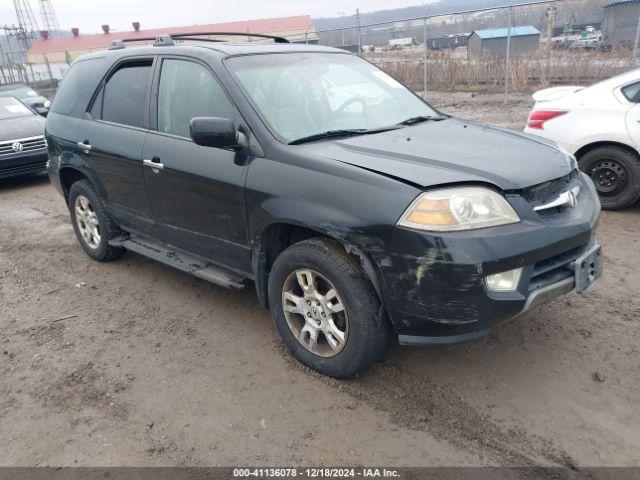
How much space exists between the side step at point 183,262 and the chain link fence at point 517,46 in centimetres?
1022

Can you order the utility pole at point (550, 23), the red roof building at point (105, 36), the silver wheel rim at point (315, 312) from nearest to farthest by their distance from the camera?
the silver wheel rim at point (315, 312)
the utility pole at point (550, 23)
the red roof building at point (105, 36)

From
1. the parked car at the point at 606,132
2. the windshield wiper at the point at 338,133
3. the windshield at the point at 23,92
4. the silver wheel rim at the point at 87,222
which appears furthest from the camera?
the windshield at the point at 23,92

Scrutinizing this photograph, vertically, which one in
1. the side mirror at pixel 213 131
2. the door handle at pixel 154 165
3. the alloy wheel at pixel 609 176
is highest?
the side mirror at pixel 213 131

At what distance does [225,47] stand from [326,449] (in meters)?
2.77

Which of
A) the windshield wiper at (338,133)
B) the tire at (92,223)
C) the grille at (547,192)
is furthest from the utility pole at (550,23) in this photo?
the tire at (92,223)

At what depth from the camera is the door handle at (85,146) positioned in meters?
4.62

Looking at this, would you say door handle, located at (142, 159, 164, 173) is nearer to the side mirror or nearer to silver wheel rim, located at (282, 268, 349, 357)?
the side mirror

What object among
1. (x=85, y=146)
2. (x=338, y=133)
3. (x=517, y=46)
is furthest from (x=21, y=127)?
(x=517, y=46)

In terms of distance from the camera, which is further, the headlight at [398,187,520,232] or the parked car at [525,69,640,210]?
the parked car at [525,69,640,210]

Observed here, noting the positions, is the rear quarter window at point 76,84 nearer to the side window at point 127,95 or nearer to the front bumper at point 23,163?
the side window at point 127,95

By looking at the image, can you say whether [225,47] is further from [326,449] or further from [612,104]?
[612,104]

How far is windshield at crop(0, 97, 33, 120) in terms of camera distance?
9.64 metres

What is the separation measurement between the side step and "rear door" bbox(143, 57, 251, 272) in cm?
11

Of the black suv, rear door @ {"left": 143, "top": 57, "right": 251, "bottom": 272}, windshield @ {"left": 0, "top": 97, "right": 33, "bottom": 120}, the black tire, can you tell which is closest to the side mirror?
the black suv
